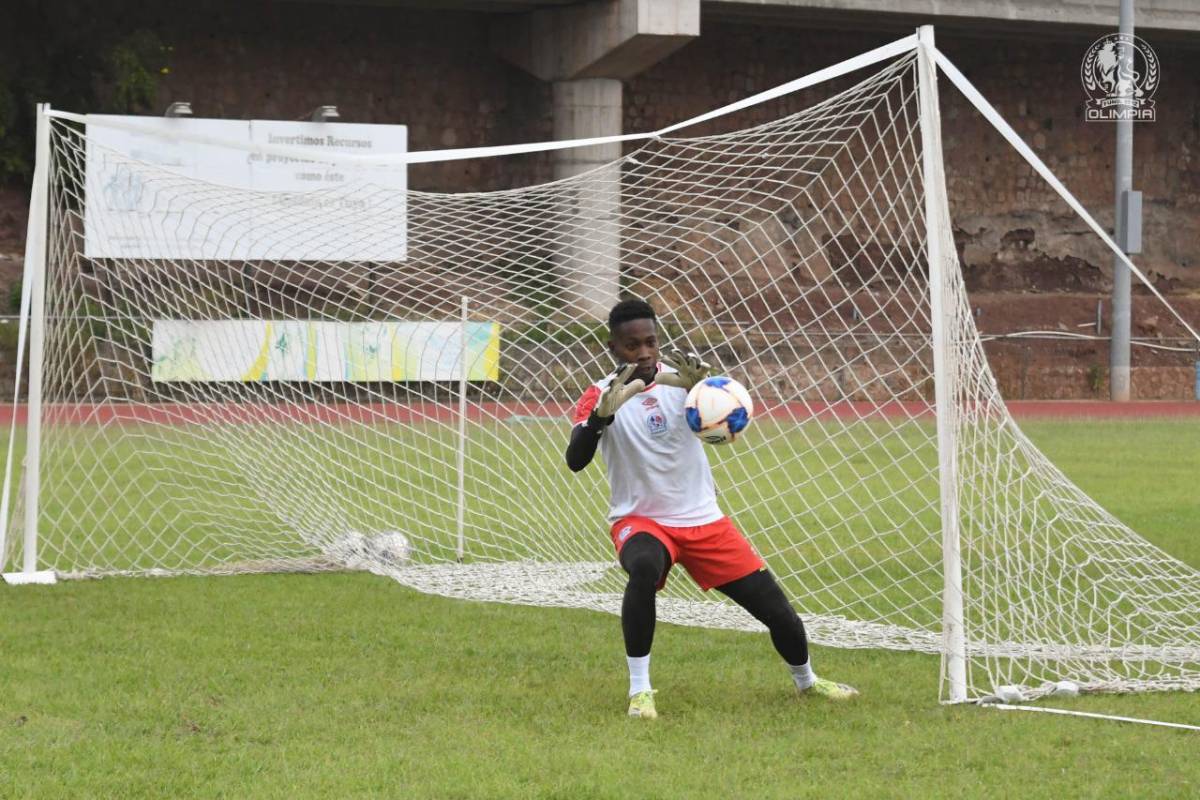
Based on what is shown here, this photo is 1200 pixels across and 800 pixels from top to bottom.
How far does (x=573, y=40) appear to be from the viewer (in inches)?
969

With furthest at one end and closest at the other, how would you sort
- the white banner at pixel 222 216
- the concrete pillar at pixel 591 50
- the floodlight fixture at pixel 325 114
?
the concrete pillar at pixel 591 50, the floodlight fixture at pixel 325 114, the white banner at pixel 222 216

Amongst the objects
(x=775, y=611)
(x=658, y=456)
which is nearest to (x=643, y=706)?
(x=775, y=611)

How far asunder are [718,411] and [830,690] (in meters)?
1.02

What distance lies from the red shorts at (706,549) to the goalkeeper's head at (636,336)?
1.55ft

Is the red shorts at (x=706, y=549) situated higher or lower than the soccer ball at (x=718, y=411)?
lower

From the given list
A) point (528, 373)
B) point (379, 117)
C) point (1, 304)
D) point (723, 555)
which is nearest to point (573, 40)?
point (379, 117)

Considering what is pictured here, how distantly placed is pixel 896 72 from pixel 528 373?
7604mm

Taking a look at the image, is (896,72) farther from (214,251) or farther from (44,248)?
(214,251)

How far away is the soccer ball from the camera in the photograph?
4.95 m

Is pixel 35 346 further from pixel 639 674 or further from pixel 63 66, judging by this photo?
pixel 63 66

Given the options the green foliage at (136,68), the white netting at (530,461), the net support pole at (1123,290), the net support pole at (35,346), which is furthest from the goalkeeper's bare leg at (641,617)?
the net support pole at (1123,290)

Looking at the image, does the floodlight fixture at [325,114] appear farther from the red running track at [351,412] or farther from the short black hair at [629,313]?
the short black hair at [629,313]

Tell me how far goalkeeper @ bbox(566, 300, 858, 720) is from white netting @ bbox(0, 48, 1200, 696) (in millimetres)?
845

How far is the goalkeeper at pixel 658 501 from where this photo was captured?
502 cm
